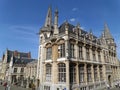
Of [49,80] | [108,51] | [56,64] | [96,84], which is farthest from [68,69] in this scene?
[108,51]

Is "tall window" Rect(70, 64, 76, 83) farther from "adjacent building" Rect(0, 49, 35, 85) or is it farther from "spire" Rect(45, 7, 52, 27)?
"adjacent building" Rect(0, 49, 35, 85)

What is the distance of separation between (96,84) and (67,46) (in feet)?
47.2

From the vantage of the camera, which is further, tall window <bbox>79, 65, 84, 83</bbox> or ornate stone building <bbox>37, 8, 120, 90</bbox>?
tall window <bbox>79, 65, 84, 83</bbox>

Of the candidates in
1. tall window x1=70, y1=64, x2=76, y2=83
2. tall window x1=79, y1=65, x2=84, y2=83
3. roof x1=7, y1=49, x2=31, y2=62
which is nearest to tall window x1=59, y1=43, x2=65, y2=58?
tall window x1=70, y1=64, x2=76, y2=83

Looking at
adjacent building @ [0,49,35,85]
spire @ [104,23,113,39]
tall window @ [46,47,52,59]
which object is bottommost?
adjacent building @ [0,49,35,85]

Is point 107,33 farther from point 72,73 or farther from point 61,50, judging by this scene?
point 72,73

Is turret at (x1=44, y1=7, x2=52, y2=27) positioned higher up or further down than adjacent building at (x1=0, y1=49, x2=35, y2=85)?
higher up

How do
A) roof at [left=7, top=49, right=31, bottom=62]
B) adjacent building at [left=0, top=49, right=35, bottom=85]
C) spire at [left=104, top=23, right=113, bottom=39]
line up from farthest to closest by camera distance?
roof at [left=7, top=49, right=31, bottom=62], adjacent building at [left=0, top=49, right=35, bottom=85], spire at [left=104, top=23, right=113, bottom=39]

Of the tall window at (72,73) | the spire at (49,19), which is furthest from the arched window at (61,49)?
the spire at (49,19)

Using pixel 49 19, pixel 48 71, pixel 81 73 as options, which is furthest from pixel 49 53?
pixel 49 19

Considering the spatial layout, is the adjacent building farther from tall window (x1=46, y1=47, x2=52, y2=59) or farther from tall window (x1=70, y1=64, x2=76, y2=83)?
tall window (x1=70, y1=64, x2=76, y2=83)

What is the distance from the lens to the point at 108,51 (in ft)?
138

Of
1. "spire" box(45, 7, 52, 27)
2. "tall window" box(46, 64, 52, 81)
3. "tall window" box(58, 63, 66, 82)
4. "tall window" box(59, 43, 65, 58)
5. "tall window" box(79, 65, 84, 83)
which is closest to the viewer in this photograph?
"tall window" box(58, 63, 66, 82)

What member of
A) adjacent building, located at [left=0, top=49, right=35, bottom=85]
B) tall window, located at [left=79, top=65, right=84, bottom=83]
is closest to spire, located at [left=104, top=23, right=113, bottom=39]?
tall window, located at [left=79, top=65, right=84, bottom=83]
